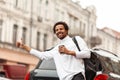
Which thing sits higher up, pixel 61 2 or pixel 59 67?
pixel 61 2

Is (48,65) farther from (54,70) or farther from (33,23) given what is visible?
(33,23)

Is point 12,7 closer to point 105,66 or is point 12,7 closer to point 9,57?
point 9,57

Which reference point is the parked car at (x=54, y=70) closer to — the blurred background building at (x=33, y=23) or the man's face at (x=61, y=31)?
the man's face at (x=61, y=31)

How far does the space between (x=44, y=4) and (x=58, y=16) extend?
121 inches

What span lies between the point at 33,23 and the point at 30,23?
0.52 metres

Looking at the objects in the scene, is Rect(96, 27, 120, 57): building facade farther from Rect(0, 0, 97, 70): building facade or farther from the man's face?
the man's face

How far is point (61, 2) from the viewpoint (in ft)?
142

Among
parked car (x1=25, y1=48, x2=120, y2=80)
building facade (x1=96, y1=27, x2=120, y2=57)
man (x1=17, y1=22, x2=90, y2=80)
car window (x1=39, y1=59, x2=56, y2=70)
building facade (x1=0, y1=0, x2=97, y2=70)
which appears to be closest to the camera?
man (x1=17, y1=22, x2=90, y2=80)

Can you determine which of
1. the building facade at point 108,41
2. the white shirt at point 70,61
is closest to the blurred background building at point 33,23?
the building facade at point 108,41

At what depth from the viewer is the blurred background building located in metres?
33.7

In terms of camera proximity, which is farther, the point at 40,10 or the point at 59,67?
the point at 40,10

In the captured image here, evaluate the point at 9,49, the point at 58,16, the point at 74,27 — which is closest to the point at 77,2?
the point at 74,27

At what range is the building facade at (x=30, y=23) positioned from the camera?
3366cm

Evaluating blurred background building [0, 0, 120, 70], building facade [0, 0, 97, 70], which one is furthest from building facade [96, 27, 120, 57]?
building facade [0, 0, 97, 70]
